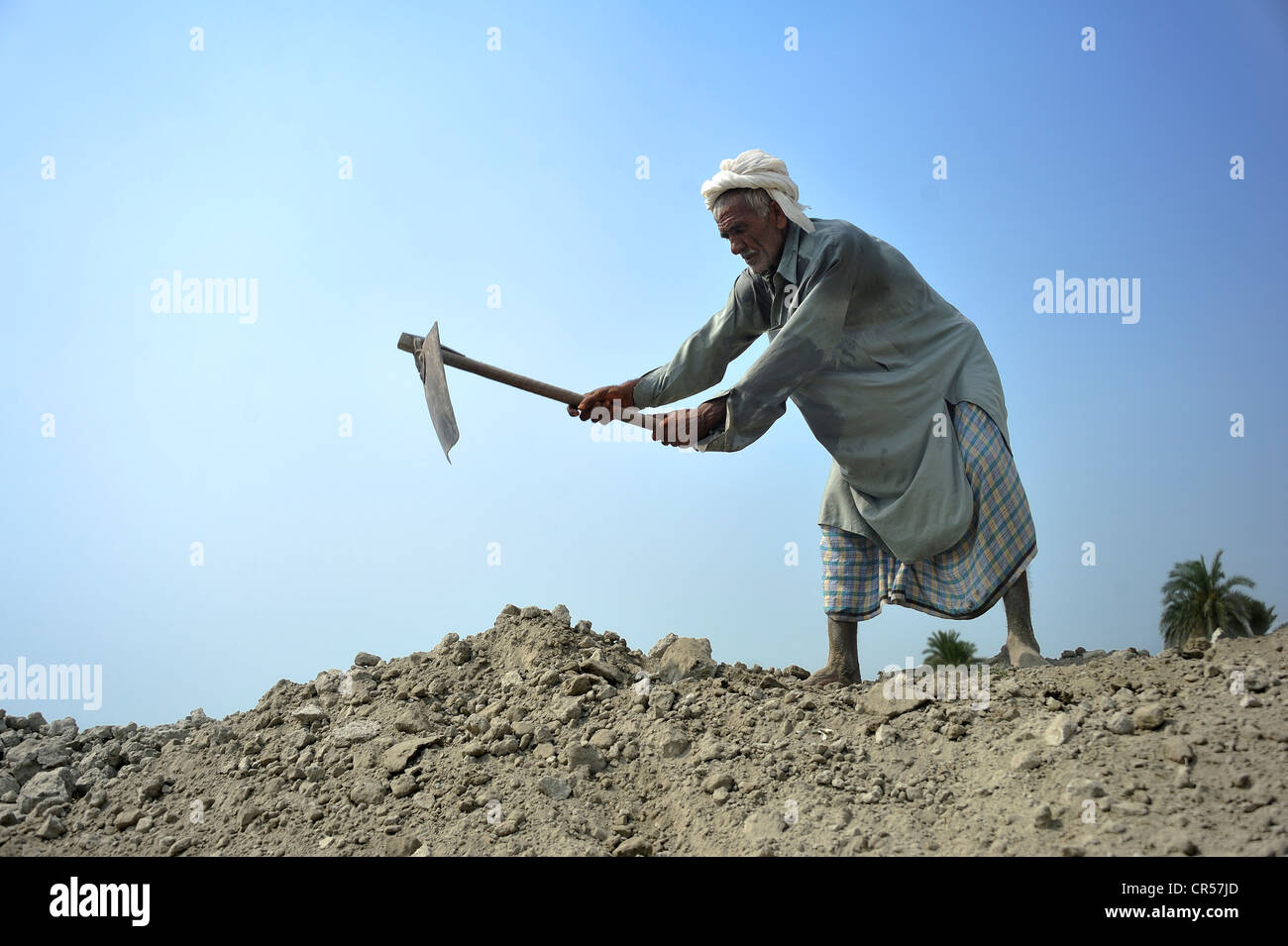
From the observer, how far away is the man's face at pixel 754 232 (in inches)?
162

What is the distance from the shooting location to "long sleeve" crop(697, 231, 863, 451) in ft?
12.8

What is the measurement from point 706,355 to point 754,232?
0.66 metres

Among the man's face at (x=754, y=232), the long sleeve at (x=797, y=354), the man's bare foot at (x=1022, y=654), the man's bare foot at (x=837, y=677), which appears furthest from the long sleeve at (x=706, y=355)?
the man's bare foot at (x=1022, y=654)

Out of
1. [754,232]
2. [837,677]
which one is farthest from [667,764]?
[754,232]

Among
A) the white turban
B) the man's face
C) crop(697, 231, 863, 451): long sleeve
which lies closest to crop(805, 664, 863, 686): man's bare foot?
crop(697, 231, 863, 451): long sleeve

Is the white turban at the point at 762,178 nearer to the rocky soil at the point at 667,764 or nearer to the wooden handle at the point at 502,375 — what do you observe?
the wooden handle at the point at 502,375

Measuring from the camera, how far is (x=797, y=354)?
155 inches

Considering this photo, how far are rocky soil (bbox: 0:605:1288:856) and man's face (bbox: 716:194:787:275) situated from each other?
1737mm

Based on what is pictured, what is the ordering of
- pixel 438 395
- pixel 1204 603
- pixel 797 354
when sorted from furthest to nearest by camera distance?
pixel 1204 603 < pixel 438 395 < pixel 797 354

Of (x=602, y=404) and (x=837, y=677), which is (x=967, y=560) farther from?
(x=602, y=404)

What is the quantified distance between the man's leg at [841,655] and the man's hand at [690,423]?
1061mm

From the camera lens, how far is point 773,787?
3.11 metres

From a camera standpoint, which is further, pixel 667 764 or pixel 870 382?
pixel 870 382
